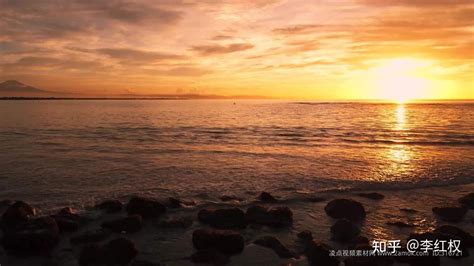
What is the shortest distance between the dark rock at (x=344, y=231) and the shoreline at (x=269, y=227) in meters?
0.16

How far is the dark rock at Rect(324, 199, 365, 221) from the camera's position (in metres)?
11.2

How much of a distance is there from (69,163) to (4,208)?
8377 mm

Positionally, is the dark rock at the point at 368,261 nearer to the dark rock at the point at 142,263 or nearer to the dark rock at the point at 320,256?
the dark rock at the point at 320,256

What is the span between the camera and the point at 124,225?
33.1 feet

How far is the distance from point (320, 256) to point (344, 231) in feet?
6.29

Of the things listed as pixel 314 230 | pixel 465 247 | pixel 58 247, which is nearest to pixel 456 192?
pixel 465 247

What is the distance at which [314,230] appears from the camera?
10.2 meters

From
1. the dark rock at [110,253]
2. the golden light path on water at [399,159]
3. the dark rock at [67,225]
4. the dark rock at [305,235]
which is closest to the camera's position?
the dark rock at [110,253]

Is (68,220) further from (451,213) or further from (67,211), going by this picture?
(451,213)

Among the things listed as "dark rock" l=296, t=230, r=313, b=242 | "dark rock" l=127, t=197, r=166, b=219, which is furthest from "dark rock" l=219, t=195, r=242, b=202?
"dark rock" l=296, t=230, r=313, b=242

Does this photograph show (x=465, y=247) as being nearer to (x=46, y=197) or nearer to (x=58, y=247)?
(x=58, y=247)

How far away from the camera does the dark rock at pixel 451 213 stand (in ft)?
36.6

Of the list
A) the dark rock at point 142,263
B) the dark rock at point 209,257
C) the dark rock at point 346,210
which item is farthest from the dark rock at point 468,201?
the dark rock at point 142,263

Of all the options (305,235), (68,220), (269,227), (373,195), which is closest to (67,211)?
(68,220)
